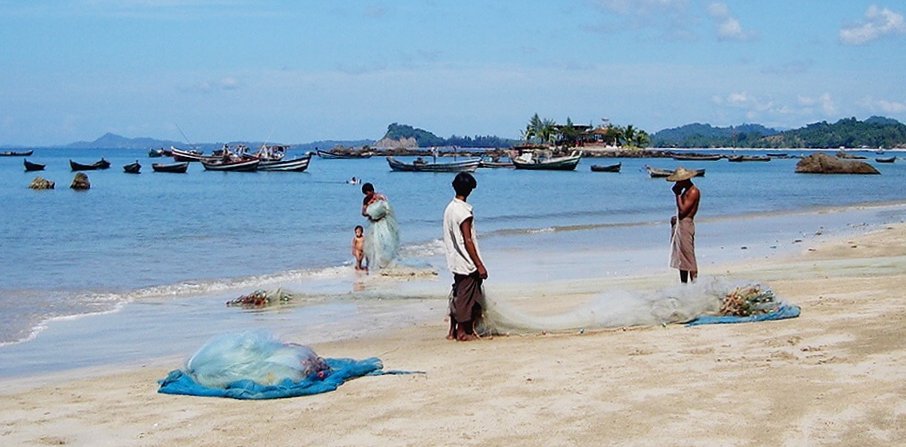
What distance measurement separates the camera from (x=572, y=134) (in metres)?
144

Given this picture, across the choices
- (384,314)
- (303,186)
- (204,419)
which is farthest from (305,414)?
(303,186)

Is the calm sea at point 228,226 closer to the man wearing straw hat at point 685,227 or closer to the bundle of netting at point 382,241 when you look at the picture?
the bundle of netting at point 382,241

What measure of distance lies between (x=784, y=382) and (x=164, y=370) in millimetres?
4612

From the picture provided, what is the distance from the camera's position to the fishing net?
8656 mm

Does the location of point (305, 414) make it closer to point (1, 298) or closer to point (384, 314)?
point (384, 314)

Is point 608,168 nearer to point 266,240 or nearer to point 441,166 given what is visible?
point 441,166

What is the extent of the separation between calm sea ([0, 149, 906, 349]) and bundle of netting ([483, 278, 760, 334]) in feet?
16.5

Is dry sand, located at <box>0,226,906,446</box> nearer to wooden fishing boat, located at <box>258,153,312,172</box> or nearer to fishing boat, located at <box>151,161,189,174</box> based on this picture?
wooden fishing boat, located at <box>258,153,312,172</box>

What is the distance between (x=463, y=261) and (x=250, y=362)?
7.49ft

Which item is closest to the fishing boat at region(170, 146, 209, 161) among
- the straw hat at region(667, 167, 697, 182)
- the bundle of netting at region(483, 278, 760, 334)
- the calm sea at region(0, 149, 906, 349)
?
the calm sea at region(0, 149, 906, 349)

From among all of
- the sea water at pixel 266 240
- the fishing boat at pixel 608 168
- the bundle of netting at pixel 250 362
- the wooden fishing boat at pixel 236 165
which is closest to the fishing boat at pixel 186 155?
the wooden fishing boat at pixel 236 165

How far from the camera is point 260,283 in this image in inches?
600

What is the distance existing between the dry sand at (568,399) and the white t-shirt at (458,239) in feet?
2.09

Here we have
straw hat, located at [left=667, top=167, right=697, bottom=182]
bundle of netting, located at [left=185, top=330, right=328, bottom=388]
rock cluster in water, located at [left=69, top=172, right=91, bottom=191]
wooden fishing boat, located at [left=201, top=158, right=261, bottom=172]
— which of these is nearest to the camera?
bundle of netting, located at [left=185, top=330, right=328, bottom=388]
